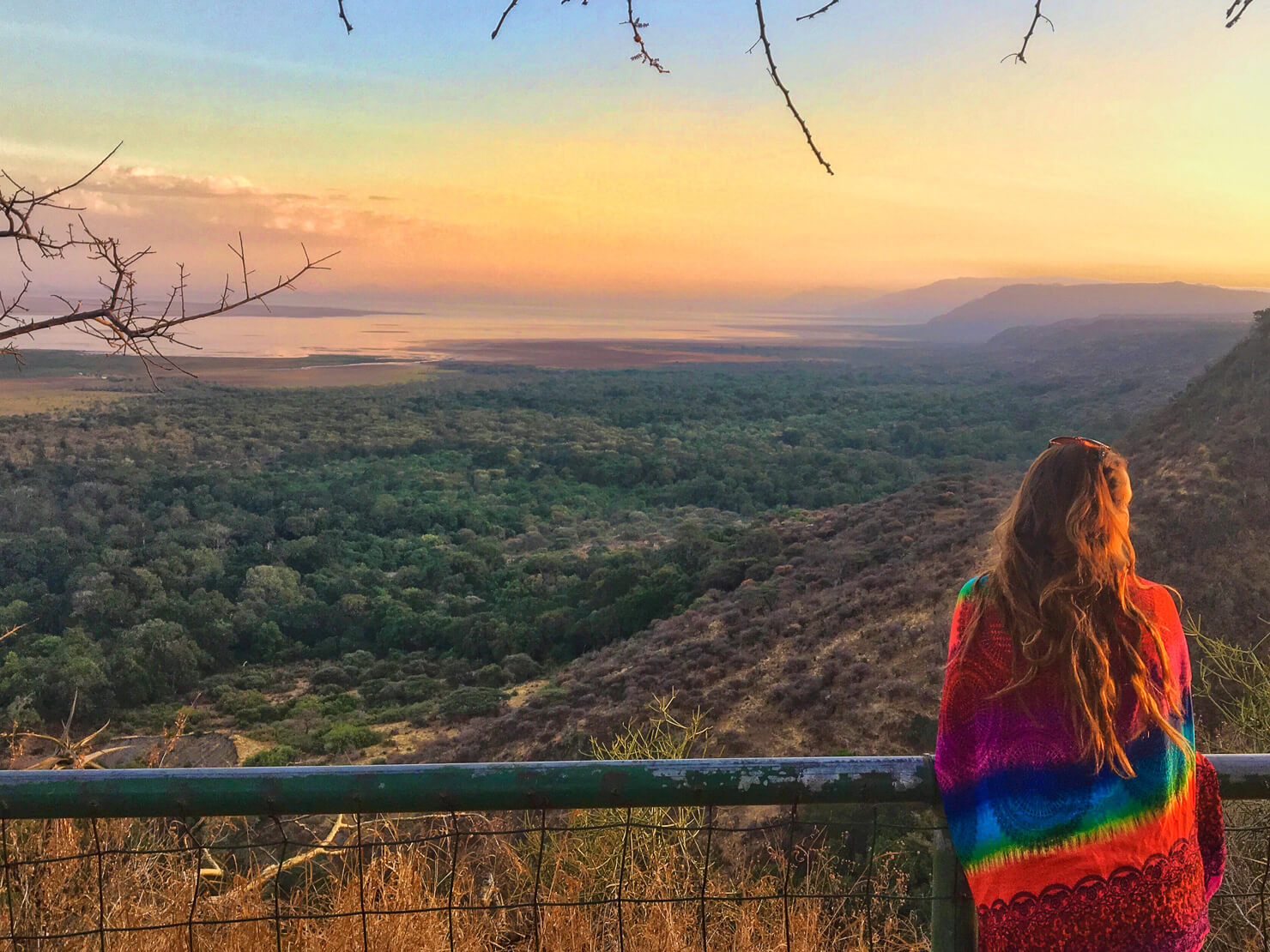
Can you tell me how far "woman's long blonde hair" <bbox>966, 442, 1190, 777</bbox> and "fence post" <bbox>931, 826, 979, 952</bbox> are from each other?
0.28 meters

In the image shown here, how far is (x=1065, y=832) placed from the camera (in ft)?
4.12

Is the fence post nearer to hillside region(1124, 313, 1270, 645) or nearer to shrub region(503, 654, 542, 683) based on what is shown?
hillside region(1124, 313, 1270, 645)

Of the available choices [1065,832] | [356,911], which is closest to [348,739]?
[356,911]

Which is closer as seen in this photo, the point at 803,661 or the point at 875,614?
the point at 803,661

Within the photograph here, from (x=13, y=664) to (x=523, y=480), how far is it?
31576 mm

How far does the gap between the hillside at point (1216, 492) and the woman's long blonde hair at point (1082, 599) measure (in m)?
11.0

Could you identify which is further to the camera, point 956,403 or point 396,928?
point 956,403

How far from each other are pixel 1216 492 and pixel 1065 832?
66.0 feet

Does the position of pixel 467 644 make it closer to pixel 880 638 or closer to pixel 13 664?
pixel 13 664

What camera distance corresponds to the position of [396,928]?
1.77 metres

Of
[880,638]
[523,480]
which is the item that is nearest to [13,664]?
[880,638]

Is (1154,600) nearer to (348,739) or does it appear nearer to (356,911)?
(356,911)

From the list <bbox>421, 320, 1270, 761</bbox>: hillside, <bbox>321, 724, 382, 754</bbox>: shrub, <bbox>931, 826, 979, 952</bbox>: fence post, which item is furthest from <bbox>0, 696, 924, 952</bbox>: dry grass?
<bbox>321, 724, 382, 754</bbox>: shrub

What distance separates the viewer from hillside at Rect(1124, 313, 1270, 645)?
45.8ft
